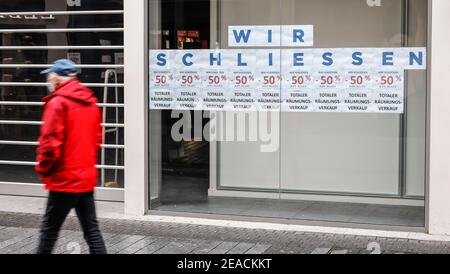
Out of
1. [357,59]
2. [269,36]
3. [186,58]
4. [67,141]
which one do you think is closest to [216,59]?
[186,58]

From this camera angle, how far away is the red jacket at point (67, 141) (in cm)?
579

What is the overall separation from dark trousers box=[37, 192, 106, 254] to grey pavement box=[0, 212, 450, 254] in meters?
1.25

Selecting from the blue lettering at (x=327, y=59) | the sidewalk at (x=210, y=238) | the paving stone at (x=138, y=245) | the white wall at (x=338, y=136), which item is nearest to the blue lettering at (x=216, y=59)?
the white wall at (x=338, y=136)

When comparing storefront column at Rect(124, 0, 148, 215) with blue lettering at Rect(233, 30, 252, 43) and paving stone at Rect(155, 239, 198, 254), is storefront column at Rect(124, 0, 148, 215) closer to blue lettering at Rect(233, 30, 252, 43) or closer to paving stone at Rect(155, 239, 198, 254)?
blue lettering at Rect(233, 30, 252, 43)

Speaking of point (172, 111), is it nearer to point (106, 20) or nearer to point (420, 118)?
point (106, 20)

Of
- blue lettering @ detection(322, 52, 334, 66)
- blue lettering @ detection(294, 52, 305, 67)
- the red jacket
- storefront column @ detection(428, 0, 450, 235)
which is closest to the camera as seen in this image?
the red jacket

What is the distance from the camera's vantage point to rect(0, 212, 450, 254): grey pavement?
747 centimetres

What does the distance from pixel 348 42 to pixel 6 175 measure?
5.44 meters

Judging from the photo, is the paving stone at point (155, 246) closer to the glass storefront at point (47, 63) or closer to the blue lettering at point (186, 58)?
the glass storefront at point (47, 63)

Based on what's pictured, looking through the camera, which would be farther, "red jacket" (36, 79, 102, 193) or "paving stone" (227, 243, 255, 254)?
"paving stone" (227, 243, 255, 254)

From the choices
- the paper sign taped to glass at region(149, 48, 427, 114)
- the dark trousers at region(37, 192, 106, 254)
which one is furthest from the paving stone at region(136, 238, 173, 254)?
the paper sign taped to glass at region(149, 48, 427, 114)

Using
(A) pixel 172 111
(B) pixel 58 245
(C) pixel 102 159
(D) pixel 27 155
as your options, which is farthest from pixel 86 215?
(D) pixel 27 155

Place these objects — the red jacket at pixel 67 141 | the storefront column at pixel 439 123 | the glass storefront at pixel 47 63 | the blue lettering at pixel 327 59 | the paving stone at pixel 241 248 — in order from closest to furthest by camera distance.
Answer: the red jacket at pixel 67 141, the paving stone at pixel 241 248, the storefront column at pixel 439 123, the blue lettering at pixel 327 59, the glass storefront at pixel 47 63

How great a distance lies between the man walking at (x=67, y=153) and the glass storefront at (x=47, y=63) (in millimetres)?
3908
